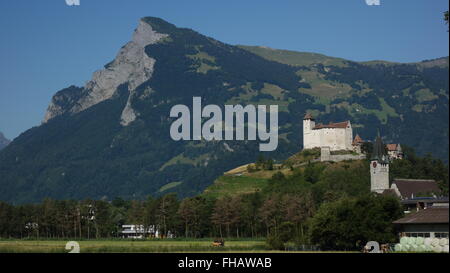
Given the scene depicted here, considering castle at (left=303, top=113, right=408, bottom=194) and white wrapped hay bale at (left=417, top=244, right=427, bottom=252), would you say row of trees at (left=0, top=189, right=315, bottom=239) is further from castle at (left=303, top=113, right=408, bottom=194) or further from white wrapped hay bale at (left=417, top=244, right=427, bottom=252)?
white wrapped hay bale at (left=417, top=244, right=427, bottom=252)

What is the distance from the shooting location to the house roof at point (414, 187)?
136 meters

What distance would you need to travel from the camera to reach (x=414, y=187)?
13988cm

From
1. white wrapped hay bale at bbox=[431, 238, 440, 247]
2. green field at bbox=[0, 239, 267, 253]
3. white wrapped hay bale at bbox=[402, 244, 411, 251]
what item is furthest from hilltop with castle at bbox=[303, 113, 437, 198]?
white wrapped hay bale at bbox=[431, 238, 440, 247]

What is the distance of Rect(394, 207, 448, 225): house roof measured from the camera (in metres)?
70.2

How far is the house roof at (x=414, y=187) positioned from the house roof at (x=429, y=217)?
187 ft

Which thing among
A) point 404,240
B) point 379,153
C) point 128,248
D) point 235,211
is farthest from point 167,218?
point 404,240

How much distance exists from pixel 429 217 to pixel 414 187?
6864 cm

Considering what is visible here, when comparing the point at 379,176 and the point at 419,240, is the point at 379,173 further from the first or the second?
the point at 419,240

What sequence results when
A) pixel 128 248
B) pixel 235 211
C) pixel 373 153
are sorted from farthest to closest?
pixel 373 153 < pixel 235 211 < pixel 128 248

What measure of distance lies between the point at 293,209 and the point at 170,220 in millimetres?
27743

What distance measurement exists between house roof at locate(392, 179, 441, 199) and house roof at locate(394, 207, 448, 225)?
187 ft

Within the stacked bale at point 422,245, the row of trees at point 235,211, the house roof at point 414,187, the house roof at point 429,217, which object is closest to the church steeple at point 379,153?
the row of trees at point 235,211
